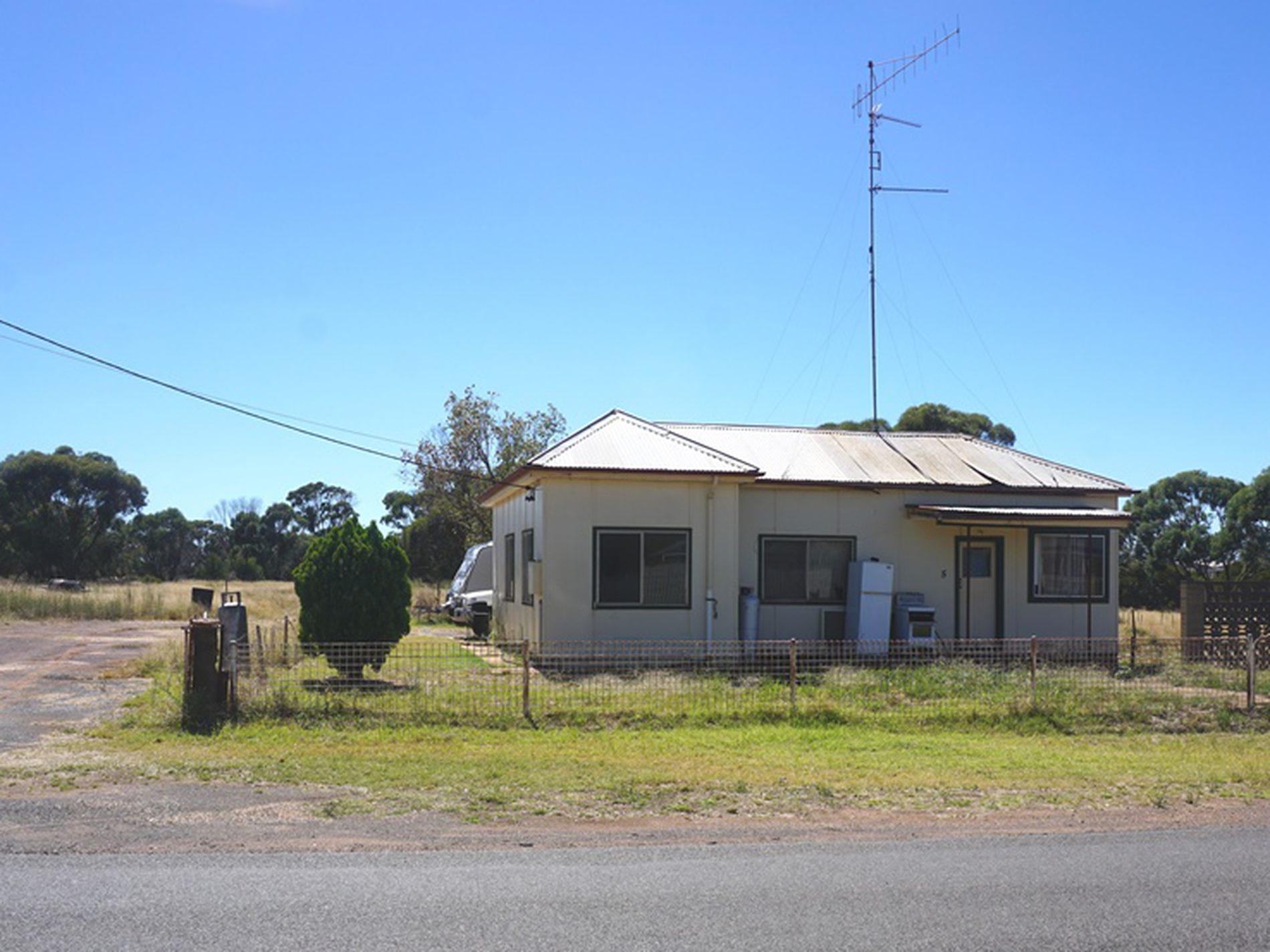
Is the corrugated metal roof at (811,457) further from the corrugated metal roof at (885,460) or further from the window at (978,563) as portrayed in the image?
the window at (978,563)

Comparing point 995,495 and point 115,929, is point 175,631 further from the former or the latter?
point 115,929

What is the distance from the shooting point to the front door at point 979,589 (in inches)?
845

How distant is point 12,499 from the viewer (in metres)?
56.5

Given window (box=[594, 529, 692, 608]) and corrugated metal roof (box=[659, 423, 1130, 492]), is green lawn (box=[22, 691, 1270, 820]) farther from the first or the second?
corrugated metal roof (box=[659, 423, 1130, 492])

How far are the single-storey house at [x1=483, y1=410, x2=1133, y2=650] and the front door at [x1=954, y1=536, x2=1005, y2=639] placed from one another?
26 millimetres

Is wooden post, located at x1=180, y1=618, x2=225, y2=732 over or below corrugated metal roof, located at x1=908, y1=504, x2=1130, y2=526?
below

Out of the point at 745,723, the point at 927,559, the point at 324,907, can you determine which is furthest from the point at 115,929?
the point at 927,559

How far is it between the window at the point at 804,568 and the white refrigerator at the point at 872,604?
1.62 feet

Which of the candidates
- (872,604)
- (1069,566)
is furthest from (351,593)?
(1069,566)

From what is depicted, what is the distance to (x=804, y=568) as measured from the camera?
20.8 metres

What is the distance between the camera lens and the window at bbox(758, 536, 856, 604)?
20.6 meters

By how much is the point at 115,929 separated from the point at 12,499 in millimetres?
56933

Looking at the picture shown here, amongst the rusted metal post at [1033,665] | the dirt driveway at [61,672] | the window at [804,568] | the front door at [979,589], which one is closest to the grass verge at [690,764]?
the rusted metal post at [1033,665]

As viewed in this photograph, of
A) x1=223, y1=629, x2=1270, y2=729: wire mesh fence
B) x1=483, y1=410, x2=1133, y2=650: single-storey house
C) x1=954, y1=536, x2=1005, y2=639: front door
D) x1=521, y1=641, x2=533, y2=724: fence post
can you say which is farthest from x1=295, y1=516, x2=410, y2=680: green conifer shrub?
x1=954, y1=536, x2=1005, y2=639: front door
